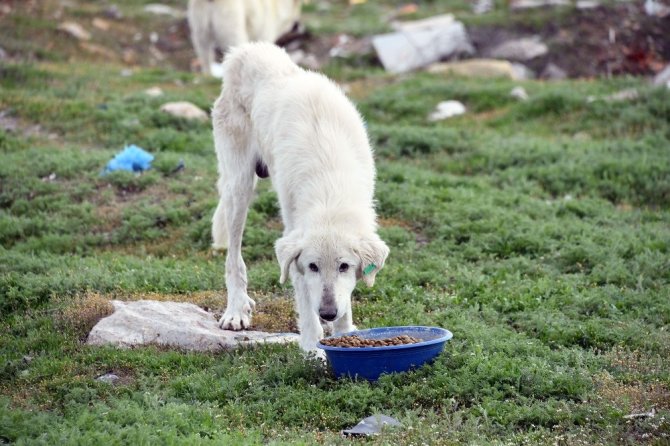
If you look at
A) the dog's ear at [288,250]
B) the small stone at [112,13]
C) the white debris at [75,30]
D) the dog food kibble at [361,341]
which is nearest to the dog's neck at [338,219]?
the dog's ear at [288,250]

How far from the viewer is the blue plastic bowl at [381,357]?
621 cm

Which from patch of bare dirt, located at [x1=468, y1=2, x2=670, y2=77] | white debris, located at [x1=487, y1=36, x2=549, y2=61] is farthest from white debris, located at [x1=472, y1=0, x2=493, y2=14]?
white debris, located at [x1=487, y1=36, x2=549, y2=61]

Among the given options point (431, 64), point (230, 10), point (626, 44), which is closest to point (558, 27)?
point (626, 44)

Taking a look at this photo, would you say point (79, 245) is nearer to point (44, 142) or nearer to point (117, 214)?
point (117, 214)

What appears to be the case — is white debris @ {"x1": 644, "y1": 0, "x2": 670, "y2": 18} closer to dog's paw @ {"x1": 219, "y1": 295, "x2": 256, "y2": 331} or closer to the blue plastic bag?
the blue plastic bag

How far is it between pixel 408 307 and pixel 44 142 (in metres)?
7.66

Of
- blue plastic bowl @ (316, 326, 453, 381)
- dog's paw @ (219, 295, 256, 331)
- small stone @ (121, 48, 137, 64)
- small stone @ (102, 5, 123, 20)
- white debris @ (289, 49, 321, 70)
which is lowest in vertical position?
dog's paw @ (219, 295, 256, 331)

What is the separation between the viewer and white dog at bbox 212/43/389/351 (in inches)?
249

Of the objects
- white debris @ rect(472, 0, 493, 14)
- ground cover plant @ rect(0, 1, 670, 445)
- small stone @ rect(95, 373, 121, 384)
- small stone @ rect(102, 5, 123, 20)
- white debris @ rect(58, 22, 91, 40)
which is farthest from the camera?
small stone @ rect(102, 5, 123, 20)

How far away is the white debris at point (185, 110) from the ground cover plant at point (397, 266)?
7.9 inches

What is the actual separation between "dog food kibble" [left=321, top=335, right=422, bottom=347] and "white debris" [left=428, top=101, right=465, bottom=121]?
9126 millimetres

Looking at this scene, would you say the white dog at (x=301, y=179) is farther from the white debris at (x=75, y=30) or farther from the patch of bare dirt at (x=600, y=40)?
the white debris at (x=75, y=30)

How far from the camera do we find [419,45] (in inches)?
754

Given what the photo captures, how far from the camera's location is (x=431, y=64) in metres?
Answer: 19.0
